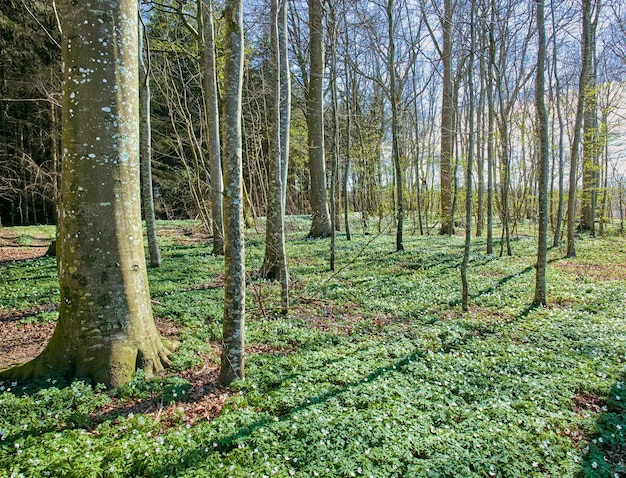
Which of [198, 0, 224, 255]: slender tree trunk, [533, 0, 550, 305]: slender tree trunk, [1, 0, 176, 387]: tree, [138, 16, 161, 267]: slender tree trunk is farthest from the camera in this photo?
[198, 0, 224, 255]: slender tree trunk

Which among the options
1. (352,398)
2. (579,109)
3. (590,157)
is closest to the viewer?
(352,398)

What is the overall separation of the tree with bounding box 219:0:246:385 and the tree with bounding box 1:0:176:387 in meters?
1.19

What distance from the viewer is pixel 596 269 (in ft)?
39.9

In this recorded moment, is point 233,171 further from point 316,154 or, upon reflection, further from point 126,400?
point 316,154

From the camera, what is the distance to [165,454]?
9.57 feet

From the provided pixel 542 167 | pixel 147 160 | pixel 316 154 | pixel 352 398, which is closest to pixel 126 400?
pixel 352 398

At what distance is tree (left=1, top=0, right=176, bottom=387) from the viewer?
381 centimetres

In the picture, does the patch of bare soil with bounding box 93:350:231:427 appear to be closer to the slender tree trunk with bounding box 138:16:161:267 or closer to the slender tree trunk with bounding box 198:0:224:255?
the slender tree trunk with bounding box 198:0:224:255

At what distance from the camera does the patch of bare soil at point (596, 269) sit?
1117 cm

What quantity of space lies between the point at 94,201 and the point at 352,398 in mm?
3700

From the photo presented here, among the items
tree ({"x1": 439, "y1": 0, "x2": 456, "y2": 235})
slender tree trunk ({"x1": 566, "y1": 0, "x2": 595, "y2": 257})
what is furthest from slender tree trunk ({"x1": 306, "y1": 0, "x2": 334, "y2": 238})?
slender tree trunk ({"x1": 566, "y1": 0, "x2": 595, "y2": 257})

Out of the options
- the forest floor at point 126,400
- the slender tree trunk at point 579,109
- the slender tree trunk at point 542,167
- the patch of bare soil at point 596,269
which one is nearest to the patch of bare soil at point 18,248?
the forest floor at point 126,400

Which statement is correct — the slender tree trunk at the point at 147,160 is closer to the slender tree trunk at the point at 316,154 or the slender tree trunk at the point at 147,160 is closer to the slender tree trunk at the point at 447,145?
the slender tree trunk at the point at 316,154

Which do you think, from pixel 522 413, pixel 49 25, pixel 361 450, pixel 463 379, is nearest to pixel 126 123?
pixel 361 450
